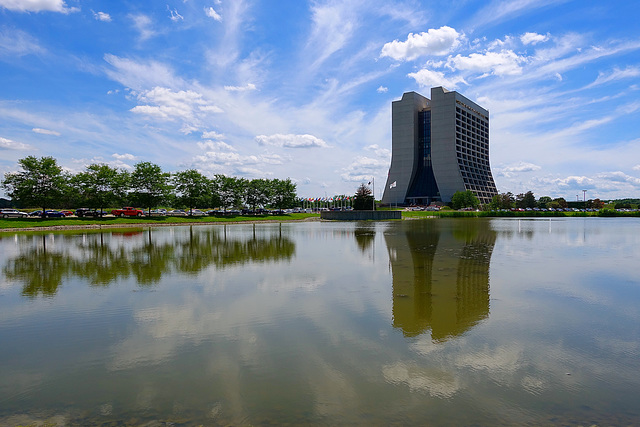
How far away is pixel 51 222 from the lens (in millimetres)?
56812

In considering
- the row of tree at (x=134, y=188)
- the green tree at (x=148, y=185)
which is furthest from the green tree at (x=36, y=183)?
the green tree at (x=148, y=185)

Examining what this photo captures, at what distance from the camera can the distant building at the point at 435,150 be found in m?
151

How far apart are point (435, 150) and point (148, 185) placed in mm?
117261

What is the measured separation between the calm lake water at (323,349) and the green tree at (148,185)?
67.2 meters

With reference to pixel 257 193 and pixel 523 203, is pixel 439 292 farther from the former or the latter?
pixel 523 203

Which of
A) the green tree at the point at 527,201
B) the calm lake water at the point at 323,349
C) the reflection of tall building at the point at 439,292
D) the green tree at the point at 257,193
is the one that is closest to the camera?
the calm lake water at the point at 323,349

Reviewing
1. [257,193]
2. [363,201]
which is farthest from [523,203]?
[257,193]

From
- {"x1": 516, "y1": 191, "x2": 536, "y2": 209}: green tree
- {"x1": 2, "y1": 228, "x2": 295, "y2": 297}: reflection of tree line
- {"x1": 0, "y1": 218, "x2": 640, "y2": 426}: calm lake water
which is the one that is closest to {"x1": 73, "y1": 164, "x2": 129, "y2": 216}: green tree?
{"x1": 2, "y1": 228, "x2": 295, "y2": 297}: reflection of tree line

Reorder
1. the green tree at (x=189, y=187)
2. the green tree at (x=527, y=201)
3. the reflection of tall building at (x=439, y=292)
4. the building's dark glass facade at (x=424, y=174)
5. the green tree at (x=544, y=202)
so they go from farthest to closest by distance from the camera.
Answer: the building's dark glass facade at (x=424, y=174)
the green tree at (x=544, y=202)
the green tree at (x=527, y=201)
the green tree at (x=189, y=187)
the reflection of tall building at (x=439, y=292)

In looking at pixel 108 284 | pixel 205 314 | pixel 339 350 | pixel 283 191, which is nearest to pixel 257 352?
pixel 339 350

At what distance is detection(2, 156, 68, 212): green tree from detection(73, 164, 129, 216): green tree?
21.3 ft

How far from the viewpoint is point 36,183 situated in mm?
60375

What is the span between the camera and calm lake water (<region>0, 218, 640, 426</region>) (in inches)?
210

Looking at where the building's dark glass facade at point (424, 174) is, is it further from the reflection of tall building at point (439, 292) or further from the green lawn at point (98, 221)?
the reflection of tall building at point (439, 292)
